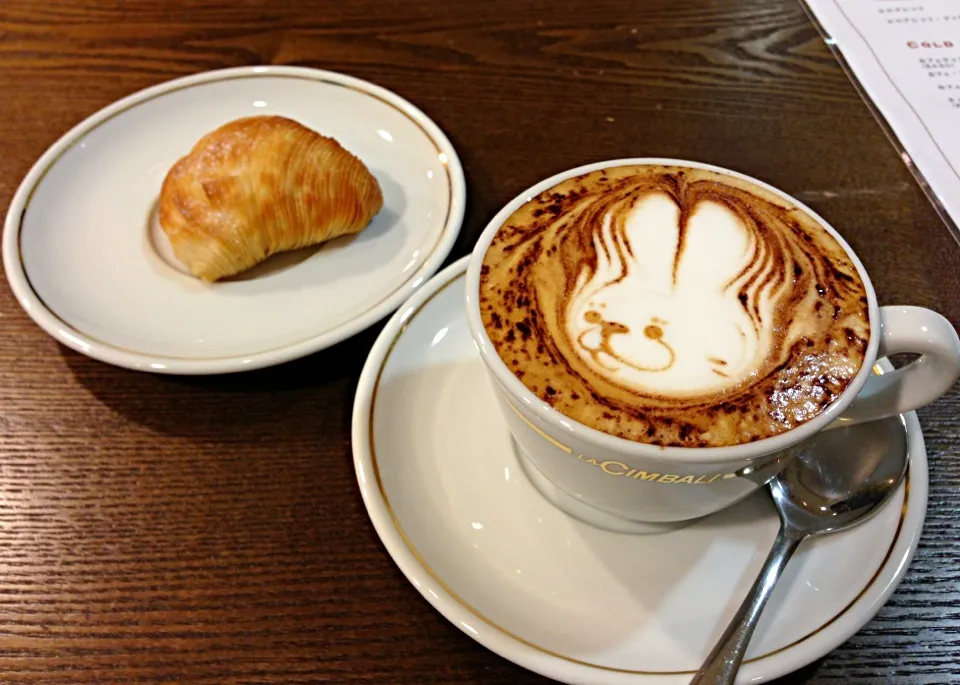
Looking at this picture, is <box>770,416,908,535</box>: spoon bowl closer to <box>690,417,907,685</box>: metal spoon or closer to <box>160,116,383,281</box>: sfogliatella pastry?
<box>690,417,907,685</box>: metal spoon

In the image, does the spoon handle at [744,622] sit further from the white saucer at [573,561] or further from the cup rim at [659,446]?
the cup rim at [659,446]

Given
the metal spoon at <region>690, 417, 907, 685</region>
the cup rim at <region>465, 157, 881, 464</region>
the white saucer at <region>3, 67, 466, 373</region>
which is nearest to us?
the cup rim at <region>465, 157, 881, 464</region>

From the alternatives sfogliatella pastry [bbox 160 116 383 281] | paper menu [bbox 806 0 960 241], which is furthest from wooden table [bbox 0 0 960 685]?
sfogliatella pastry [bbox 160 116 383 281]

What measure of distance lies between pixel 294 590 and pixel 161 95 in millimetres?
1033

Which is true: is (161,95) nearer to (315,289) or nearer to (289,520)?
(315,289)

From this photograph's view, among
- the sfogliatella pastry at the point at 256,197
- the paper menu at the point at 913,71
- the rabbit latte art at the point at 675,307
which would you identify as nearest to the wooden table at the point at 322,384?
the paper menu at the point at 913,71

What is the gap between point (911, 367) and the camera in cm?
66

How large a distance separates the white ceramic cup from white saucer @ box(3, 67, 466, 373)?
36 cm

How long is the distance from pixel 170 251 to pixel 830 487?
1044mm

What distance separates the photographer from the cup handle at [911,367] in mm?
614

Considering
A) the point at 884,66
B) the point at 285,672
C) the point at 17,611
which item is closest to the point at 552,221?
the point at 285,672

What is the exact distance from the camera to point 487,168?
4.09 feet

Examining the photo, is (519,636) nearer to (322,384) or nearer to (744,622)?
(744,622)

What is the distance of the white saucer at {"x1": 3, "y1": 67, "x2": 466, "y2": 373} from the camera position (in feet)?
3.10
